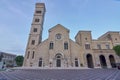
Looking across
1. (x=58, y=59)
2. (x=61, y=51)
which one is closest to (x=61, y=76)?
(x=58, y=59)

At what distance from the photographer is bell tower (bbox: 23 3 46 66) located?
1039 inches

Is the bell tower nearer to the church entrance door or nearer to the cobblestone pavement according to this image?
the church entrance door

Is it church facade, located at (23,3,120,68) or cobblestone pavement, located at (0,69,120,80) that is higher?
church facade, located at (23,3,120,68)

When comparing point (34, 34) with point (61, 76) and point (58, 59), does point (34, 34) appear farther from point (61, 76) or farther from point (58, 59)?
point (61, 76)

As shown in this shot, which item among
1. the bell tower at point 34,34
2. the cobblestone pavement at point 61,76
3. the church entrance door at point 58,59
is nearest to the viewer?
the cobblestone pavement at point 61,76

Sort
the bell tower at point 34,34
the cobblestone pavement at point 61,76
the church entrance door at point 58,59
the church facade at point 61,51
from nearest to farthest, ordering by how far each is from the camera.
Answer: the cobblestone pavement at point 61,76, the church facade at point 61,51, the church entrance door at point 58,59, the bell tower at point 34,34

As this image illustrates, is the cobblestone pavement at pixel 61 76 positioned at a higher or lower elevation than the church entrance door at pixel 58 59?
lower

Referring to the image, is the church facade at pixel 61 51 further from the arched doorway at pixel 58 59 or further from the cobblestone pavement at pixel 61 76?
the cobblestone pavement at pixel 61 76

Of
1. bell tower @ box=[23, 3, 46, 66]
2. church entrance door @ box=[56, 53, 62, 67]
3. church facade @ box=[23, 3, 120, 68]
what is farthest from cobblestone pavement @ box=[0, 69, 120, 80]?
bell tower @ box=[23, 3, 46, 66]

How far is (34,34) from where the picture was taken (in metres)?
29.5

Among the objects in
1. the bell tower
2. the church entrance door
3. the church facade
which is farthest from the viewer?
the bell tower

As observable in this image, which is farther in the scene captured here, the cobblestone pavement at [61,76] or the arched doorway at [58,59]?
the arched doorway at [58,59]

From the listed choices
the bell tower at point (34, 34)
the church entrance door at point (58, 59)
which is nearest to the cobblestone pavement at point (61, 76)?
the church entrance door at point (58, 59)

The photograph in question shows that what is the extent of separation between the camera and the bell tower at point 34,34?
1039 inches
